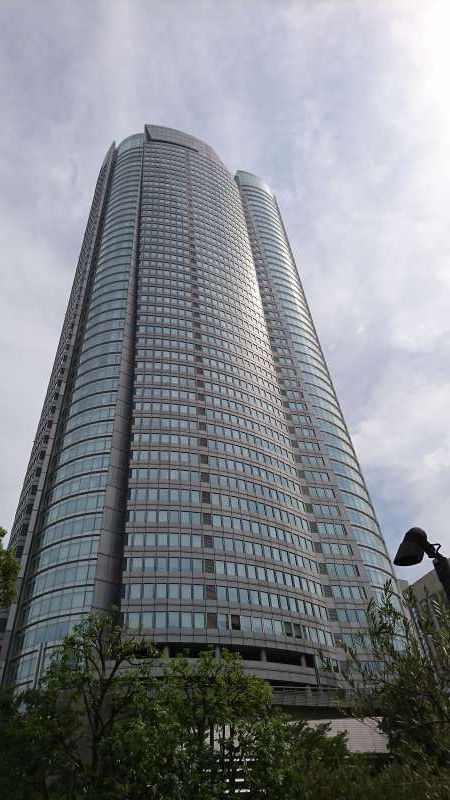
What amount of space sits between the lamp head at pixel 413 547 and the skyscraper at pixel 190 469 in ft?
131

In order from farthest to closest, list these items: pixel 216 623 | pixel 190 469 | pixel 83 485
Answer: pixel 190 469
pixel 83 485
pixel 216 623

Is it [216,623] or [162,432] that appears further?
[162,432]

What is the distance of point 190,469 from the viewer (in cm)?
7488

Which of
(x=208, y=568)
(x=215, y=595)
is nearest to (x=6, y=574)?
(x=215, y=595)

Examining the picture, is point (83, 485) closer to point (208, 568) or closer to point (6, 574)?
point (208, 568)

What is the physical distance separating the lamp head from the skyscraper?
39.8m

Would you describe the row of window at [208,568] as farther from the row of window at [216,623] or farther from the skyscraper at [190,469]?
the row of window at [216,623]

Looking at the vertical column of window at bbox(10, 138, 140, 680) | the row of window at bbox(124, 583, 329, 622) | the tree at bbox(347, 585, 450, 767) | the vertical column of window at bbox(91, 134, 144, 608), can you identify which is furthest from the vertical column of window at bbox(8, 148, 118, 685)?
the tree at bbox(347, 585, 450, 767)

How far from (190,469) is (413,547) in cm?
6651

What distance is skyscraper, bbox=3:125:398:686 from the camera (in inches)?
2472

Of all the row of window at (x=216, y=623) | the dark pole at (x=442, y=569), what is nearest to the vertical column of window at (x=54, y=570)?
the row of window at (x=216, y=623)

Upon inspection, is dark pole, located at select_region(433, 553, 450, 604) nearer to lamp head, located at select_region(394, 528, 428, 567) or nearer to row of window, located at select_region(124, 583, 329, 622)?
lamp head, located at select_region(394, 528, 428, 567)

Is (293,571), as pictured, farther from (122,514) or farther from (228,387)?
(228,387)

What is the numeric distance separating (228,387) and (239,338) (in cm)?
1575
